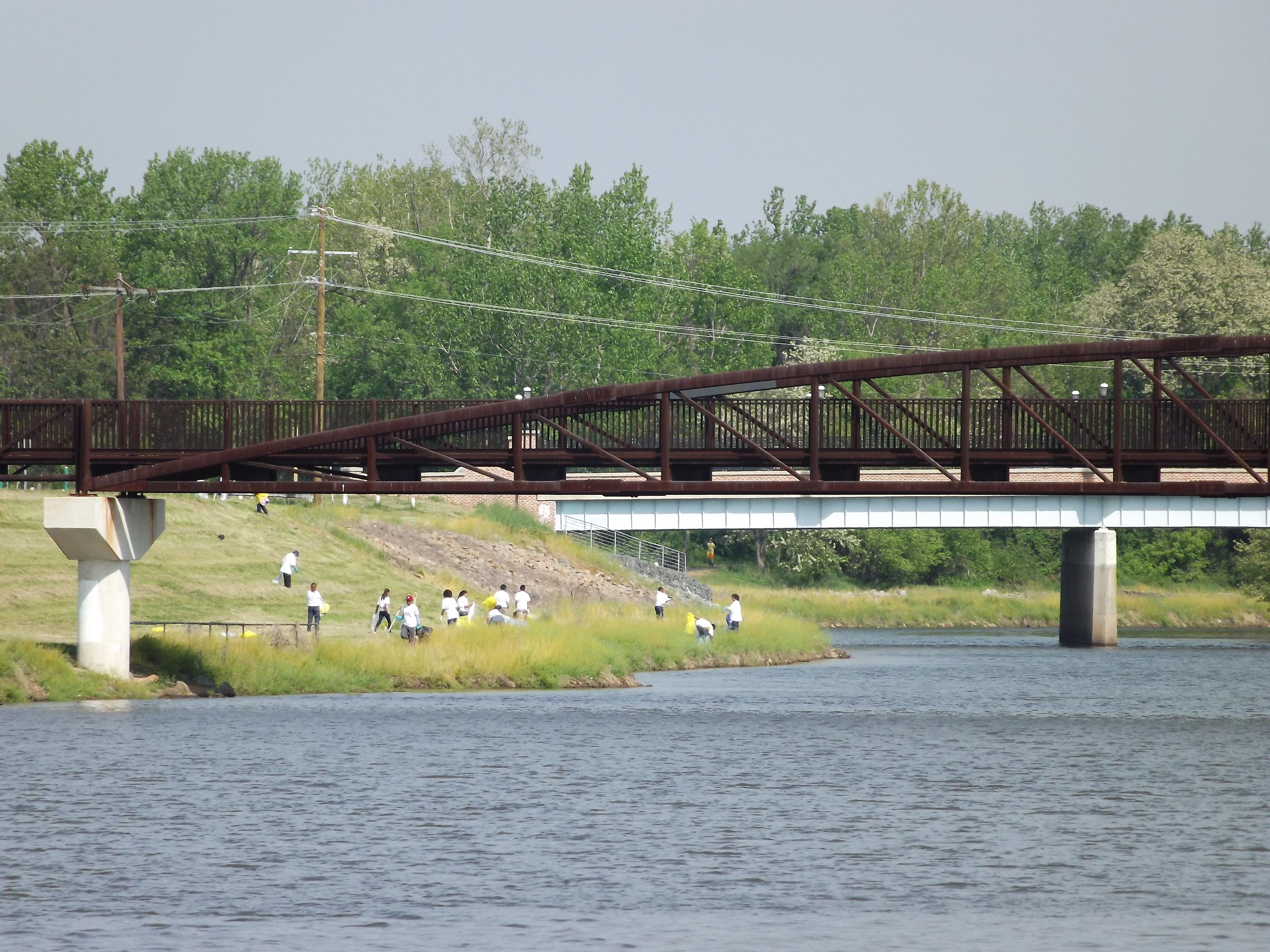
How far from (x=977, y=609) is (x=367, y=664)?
55740 millimetres

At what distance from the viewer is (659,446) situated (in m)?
46.5

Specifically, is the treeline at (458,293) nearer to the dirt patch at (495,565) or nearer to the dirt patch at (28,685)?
the dirt patch at (495,565)

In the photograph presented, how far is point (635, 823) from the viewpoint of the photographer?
98.9ft

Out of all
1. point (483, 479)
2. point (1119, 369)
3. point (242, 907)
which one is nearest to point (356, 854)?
point (242, 907)

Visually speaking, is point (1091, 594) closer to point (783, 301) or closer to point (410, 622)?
point (410, 622)

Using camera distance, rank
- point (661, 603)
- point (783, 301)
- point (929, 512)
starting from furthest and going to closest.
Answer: point (783, 301) → point (929, 512) → point (661, 603)

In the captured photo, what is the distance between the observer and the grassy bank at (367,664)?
42781mm

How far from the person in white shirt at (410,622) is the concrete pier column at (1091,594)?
35.8 m

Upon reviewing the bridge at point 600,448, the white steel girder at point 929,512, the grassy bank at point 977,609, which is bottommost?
the grassy bank at point 977,609

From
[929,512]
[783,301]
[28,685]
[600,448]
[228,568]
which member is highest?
[783,301]

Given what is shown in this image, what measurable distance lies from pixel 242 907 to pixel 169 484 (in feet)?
72.3

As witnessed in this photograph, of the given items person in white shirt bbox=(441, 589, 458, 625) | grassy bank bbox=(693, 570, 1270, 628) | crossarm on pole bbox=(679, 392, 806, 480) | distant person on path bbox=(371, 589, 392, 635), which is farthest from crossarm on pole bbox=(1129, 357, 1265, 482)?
grassy bank bbox=(693, 570, 1270, 628)

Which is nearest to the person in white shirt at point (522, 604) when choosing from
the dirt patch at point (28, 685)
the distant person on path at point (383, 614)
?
the distant person on path at point (383, 614)

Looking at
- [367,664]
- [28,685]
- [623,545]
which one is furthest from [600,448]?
[623,545]
